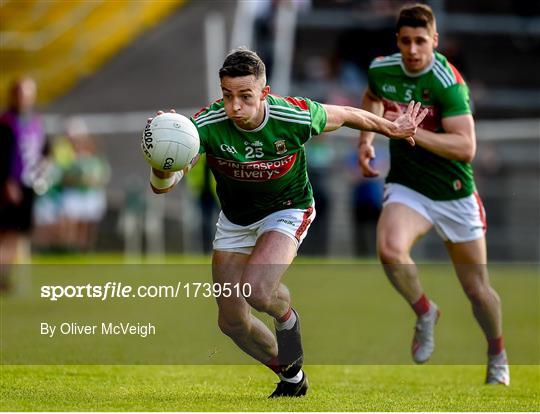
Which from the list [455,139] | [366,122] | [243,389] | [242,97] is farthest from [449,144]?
[243,389]

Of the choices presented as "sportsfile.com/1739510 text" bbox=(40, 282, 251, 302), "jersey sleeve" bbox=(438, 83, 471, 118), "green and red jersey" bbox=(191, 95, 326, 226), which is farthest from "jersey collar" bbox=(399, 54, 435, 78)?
"sportsfile.com/1739510 text" bbox=(40, 282, 251, 302)

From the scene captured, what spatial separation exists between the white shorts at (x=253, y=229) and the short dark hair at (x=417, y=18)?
169cm

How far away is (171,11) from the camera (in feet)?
98.0

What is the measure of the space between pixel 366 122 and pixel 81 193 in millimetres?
15652

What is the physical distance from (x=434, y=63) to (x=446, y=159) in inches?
27.4

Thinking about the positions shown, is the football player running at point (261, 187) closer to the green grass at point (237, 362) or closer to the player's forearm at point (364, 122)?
the player's forearm at point (364, 122)

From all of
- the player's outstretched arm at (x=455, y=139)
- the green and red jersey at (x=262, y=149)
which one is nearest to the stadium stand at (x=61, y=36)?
the player's outstretched arm at (x=455, y=139)

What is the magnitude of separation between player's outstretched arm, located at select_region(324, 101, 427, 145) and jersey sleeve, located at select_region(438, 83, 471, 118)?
109 centimetres

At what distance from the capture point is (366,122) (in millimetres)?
7480

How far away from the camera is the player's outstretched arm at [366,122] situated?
7.47 m

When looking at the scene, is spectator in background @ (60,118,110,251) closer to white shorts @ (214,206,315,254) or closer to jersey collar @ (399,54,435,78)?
jersey collar @ (399,54,435,78)

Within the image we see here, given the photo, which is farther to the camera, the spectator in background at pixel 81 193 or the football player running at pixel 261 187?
the spectator in background at pixel 81 193

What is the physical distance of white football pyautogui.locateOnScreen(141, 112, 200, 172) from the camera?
6914mm

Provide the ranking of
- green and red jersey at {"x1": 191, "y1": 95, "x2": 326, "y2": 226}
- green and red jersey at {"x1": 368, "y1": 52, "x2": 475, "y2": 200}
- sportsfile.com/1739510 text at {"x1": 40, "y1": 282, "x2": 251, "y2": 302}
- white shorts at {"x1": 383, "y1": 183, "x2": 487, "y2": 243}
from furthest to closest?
sportsfile.com/1739510 text at {"x1": 40, "y1": 282, "x2": 251, "y2": 302}
white shorts at {"x1": 383, "y1": 183, "x2": 487, "y2": 243}
green and red jersey at {"x1": 368, "y1": 52, "x2": 475, "y2": 200}
green and red jersey at {"x1": 191, "y1": 95, "x2": 326, "y2": 226}
